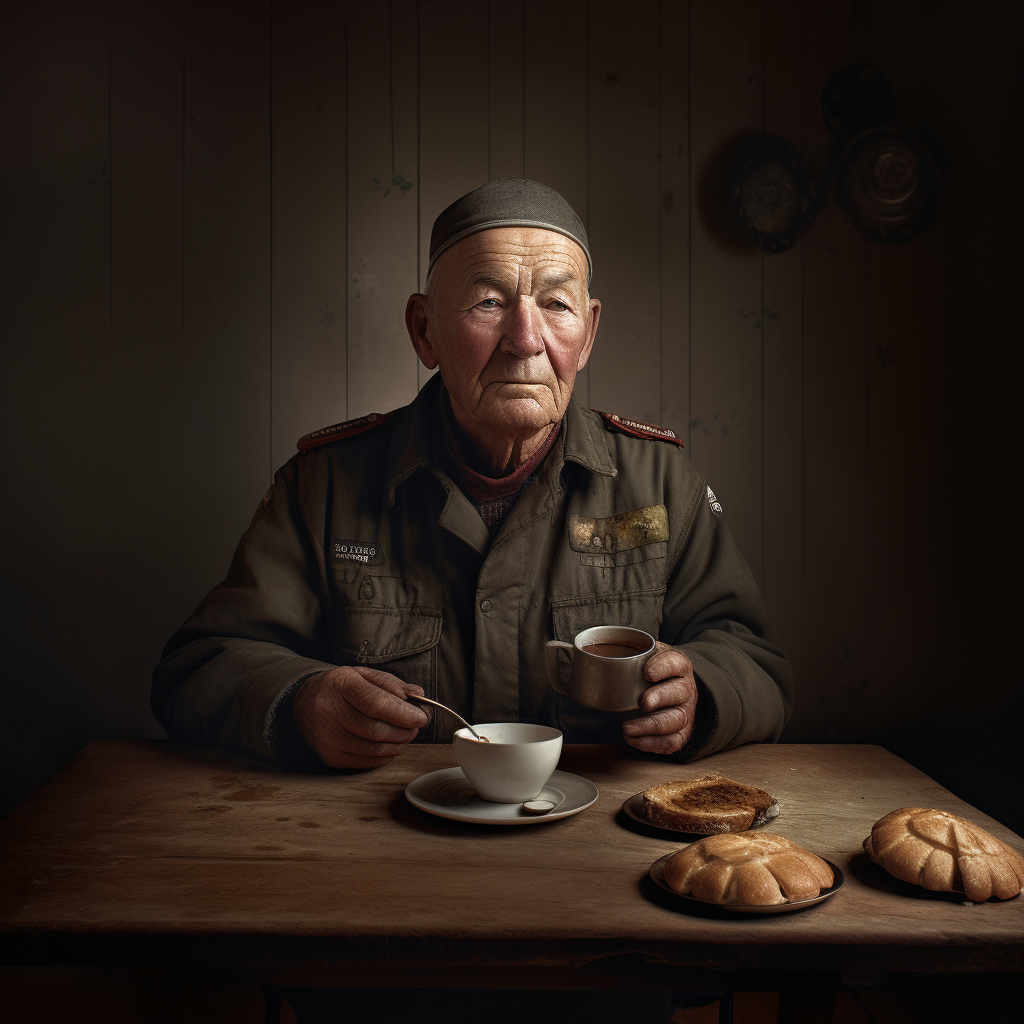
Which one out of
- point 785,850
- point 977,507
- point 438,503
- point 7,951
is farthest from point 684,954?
point 977,507

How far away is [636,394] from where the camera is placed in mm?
2717

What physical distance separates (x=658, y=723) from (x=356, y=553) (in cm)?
72

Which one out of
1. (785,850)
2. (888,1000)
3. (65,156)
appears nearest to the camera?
(785,850)

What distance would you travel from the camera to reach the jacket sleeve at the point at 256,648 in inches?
52.6

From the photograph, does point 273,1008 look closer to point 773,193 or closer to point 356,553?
point 356,553

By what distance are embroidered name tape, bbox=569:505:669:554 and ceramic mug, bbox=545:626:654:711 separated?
451mm

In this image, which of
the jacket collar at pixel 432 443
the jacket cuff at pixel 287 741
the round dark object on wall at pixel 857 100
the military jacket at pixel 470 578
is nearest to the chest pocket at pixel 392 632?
the military jacket at pixel 470 578

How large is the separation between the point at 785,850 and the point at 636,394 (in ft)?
6.37

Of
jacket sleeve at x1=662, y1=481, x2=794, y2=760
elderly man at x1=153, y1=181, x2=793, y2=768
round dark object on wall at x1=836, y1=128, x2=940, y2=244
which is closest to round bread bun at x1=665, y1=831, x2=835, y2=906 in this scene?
jacket sleeve at x1=662, y1=481, x2=794, y2=760

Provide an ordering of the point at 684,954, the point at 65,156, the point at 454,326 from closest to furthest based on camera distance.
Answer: the point at 684,954 → the point at 454,326 → the point at 65,156

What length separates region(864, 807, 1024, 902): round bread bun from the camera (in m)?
0.89

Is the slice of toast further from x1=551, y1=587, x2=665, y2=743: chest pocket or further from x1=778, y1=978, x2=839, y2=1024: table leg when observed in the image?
x1=551, y1=587, x2=665, y2=743: chest pocket

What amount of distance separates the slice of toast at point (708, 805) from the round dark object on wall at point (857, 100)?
2.29 meters

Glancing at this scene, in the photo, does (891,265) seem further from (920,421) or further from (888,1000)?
(888,1000)
